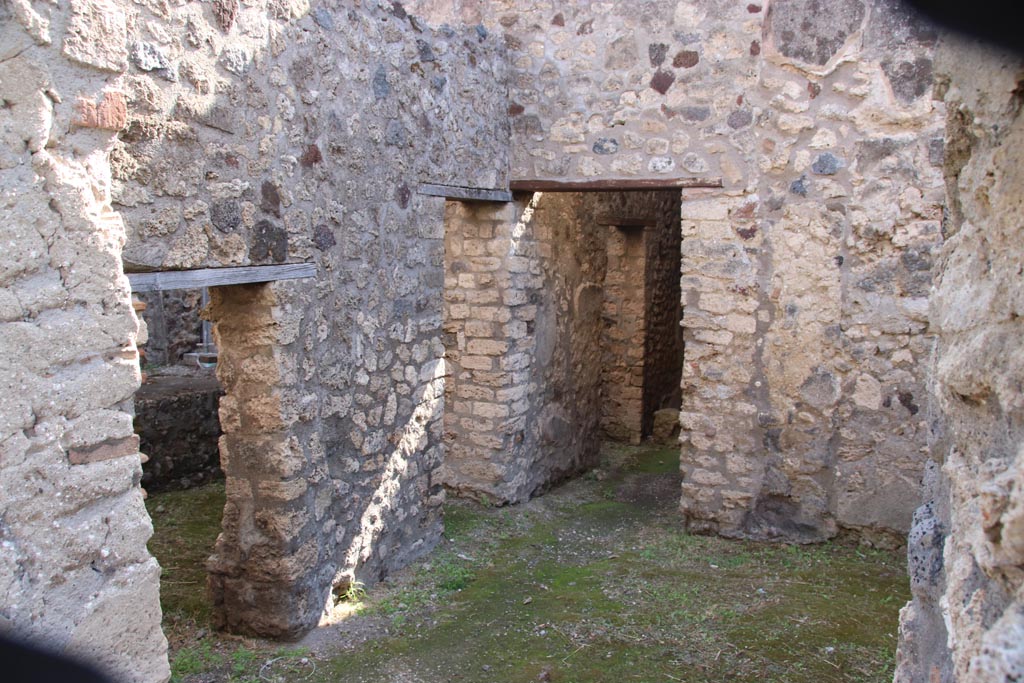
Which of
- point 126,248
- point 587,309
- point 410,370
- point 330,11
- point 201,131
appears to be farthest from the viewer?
point 587,309

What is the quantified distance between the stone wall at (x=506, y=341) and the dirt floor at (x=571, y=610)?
0.41 metres

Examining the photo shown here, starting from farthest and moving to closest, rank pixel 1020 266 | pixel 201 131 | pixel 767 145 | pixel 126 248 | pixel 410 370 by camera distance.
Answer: pixel 767 145 → pixel 410 370 → pixel 201 131 → pixel 126 248 → pixel 1020 266

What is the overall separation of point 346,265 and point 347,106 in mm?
768

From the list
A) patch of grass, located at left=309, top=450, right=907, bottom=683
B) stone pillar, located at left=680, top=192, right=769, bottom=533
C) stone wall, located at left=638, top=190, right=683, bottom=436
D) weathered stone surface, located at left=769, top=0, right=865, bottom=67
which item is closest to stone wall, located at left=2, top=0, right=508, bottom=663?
patch of grass, located at left=309, top=450, right=907, bottom=683

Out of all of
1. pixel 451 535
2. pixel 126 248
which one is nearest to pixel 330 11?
pixel 126 248

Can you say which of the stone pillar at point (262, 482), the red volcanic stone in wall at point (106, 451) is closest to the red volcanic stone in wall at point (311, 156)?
the stone pillar at point (262, 482)

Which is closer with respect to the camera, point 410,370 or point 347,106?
point 347,106

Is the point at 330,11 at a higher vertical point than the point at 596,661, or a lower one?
higher

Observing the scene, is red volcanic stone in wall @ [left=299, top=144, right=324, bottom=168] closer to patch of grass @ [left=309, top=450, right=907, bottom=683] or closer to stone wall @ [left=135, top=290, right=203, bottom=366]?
patch of grass @ [left=309, top=450, right=907, bottom=683]

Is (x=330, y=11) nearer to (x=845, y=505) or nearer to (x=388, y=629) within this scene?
(x=388, y=629)

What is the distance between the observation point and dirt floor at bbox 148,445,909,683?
3812 millimetres

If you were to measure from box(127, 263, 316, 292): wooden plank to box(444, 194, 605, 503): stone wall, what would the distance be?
2225 millimetres

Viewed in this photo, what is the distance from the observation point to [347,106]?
4051 millimetres

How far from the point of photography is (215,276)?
3.31 meters
